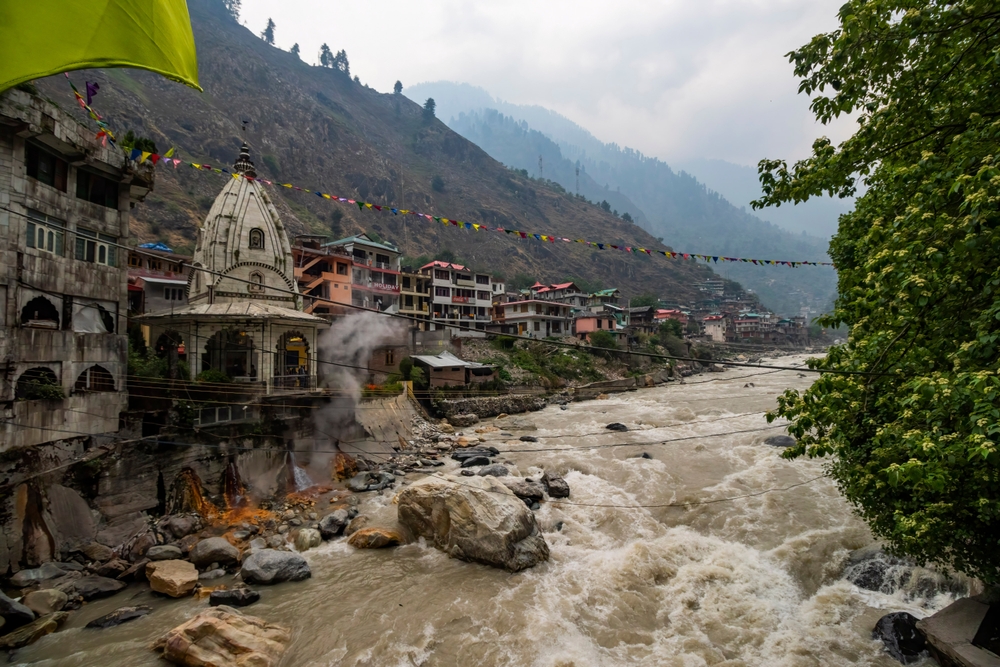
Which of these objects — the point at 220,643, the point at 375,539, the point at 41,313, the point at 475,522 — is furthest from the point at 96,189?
the point at 475,522

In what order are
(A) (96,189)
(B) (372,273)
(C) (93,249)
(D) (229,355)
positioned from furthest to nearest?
(B) (372,273) < (D) (229,355) < (A) (96,189) < (C) (93,249)

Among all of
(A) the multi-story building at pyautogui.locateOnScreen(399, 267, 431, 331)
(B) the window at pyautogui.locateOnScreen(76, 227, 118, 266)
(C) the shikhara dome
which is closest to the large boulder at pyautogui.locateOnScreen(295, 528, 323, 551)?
(B) the window at pyautogui.locateOnScreen(76, 227, 118, 266)

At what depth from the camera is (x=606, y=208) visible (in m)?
173

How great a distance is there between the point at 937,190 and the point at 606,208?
176508 mm

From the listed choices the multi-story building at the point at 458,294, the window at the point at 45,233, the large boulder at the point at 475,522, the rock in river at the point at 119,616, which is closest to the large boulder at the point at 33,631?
the rock in river at the point at 119,616

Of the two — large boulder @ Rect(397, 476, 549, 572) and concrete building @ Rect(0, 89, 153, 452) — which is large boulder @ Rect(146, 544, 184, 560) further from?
large boulder @ Rect(397, 476, 549, 572)

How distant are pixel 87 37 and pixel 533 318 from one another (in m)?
54.5

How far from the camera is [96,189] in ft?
51.9

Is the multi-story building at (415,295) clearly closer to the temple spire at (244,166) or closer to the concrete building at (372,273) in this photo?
the concrete building at (372,273)

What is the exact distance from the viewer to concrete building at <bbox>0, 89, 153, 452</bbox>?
12.7m

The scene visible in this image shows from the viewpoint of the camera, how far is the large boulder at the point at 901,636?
9406 millimetres

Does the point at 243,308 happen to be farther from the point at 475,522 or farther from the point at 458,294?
the point at 458,294

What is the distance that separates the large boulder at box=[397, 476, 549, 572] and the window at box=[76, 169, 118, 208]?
14222mm

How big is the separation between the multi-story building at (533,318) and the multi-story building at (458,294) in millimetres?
1966
